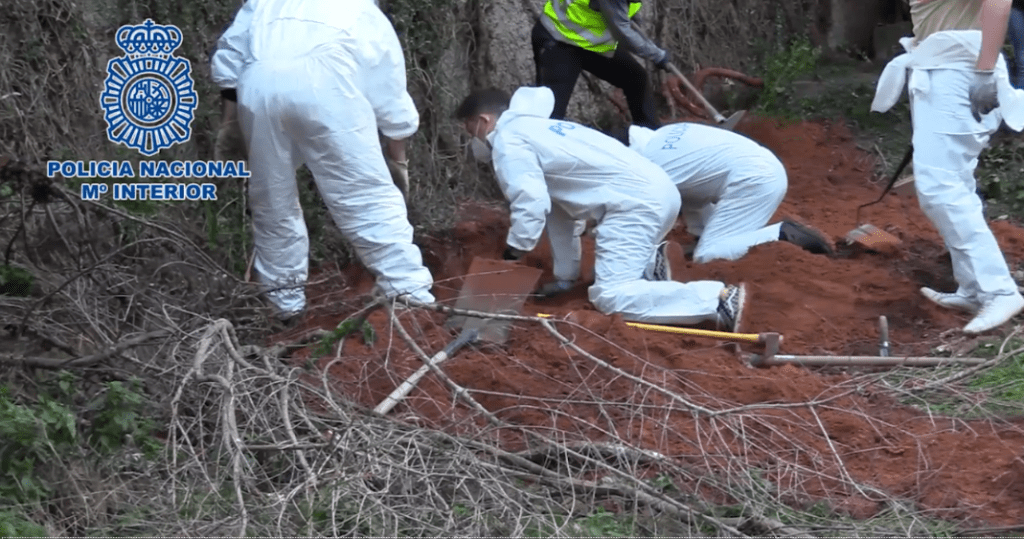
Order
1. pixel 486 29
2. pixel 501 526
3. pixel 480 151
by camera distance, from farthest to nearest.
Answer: pixel 486 29, pixel 480 151, pixel 501 526

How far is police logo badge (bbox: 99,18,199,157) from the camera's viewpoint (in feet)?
20.7

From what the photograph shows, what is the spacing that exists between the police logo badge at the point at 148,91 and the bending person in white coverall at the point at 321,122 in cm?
72

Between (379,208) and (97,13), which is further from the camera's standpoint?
(97,13)

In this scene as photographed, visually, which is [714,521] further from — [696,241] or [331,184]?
[696,241]

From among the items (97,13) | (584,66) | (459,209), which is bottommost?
(459,209)

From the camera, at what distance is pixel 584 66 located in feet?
25.5

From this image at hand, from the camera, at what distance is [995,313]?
18.4 feet

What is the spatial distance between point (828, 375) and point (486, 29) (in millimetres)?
3699

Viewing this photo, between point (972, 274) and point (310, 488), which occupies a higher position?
point (310, 488)

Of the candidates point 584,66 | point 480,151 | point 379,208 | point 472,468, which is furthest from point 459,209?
point 472,468

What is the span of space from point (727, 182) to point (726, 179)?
0.01m

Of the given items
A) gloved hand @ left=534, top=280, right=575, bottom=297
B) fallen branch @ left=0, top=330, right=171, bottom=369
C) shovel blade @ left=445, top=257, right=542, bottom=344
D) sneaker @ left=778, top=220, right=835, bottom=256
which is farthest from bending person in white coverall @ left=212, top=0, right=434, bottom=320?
sneaker @ left=778, top=220, right=835, bottom=256

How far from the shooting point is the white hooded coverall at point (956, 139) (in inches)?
217

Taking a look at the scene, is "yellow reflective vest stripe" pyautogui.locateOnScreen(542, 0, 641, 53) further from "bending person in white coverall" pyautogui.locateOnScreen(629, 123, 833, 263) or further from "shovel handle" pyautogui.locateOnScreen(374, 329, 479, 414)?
"shovel handle" pyautogui.locateOnScreen(374, 329, 479, 414)
